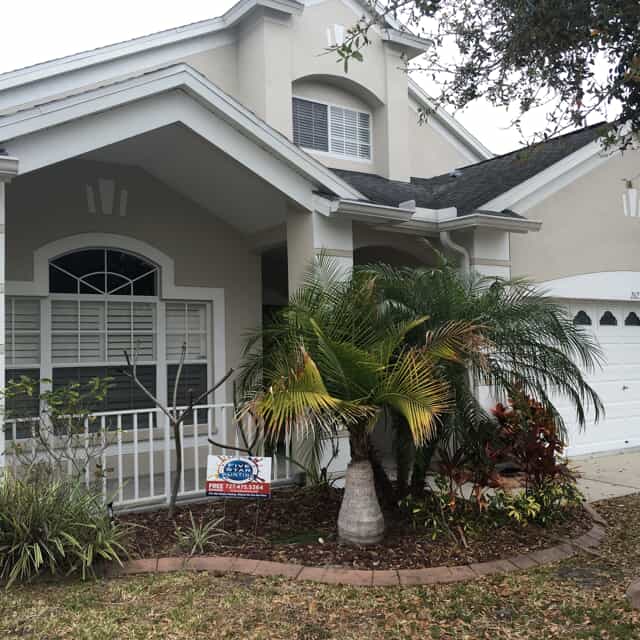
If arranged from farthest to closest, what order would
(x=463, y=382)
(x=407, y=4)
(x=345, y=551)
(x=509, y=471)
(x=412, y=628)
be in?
1. (x=509, y=471)
2. (x=407, y=4)
3. (x=463, y=382)
4. (x=345, y=551)
5. (x=412, y=628)

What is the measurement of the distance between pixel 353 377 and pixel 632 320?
23.8 feet

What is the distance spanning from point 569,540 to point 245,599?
9.89ft

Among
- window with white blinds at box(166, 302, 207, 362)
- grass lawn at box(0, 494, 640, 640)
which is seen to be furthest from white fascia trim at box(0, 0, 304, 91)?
grass lawn at box(0, 494, 640, 640)

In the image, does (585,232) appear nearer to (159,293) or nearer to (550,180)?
(550,180)

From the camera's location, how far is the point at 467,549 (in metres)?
5.72

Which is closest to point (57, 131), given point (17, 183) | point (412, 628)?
point (17, 183)

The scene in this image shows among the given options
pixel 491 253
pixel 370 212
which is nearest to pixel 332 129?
pixel 491 253

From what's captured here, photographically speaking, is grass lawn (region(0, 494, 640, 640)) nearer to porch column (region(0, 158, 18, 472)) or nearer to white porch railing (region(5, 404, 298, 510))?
porch column (region(0, 158, 18, 472))

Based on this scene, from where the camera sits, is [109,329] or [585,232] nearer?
[109,329]

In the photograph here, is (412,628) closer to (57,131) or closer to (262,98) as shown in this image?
(57,131)

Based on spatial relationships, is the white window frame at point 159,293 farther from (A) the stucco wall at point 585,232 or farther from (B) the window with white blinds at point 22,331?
(A) the stucco wall at point 585,232

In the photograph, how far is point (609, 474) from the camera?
9.00m

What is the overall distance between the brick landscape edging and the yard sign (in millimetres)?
630

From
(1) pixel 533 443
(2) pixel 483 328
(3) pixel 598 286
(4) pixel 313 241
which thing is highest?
(4) pixel 313 241
